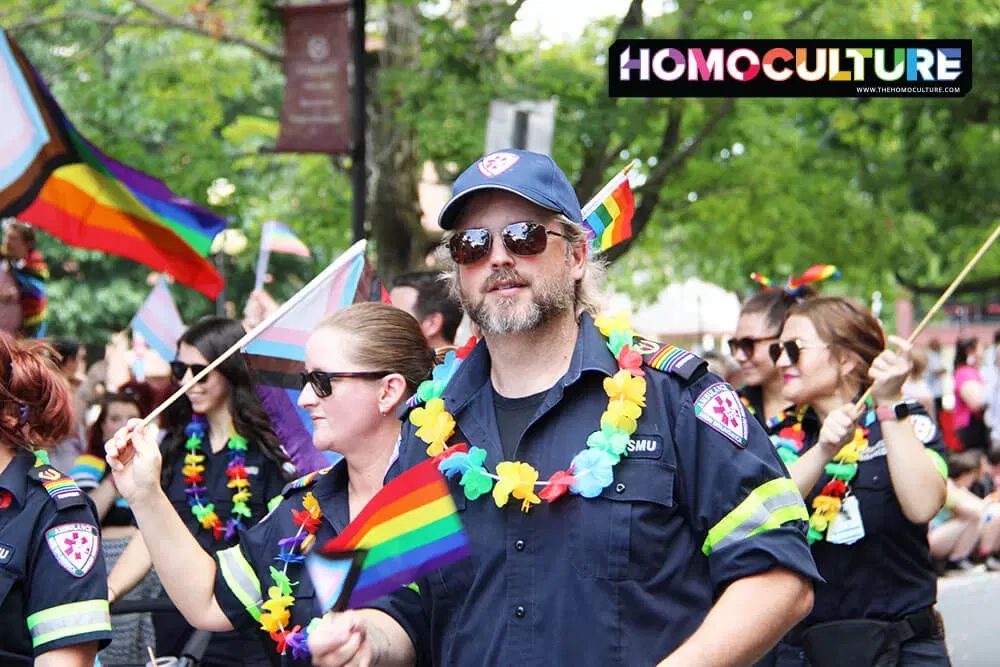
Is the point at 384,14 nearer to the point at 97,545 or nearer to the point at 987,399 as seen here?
the point at 987,399

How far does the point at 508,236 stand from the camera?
322 centimetres

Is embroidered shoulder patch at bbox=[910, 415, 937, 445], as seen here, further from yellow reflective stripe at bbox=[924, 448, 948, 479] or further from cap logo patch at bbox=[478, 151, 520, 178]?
cap logo patch at bbox=[478, 151, 520, 178]

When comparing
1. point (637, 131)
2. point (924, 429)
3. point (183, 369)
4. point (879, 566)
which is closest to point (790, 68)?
point (924, 429)

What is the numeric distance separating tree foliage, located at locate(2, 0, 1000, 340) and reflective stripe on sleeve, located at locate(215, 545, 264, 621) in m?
7.74

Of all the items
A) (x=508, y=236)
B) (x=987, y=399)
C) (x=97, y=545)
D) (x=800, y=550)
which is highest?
(x=508, y=236)

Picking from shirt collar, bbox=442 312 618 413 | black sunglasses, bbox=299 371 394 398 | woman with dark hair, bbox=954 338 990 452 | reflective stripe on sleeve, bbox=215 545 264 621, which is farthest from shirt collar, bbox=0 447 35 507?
woman with dark hair, bbox=954 338 990 452

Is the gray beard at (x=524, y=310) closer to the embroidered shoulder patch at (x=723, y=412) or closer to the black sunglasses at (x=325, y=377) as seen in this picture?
the embroidered shoulder patch at (x=723, y=412)

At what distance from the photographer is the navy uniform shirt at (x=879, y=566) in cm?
496

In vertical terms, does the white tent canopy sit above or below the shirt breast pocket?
below

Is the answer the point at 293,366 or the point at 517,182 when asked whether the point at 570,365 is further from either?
the point at 293,366

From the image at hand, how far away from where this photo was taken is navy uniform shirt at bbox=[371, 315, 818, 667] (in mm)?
2959

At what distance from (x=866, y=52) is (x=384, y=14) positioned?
879cm

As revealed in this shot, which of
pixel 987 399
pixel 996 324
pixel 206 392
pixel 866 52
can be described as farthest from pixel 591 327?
pixel 996 324

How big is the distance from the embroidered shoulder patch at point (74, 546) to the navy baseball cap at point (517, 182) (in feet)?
4.22
